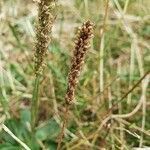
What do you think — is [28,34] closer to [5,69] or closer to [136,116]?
[5,69]

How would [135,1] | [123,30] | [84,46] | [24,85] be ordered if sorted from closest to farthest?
1. [84,46]
2. [24,85]
3. [123,30]
4. [135,1]

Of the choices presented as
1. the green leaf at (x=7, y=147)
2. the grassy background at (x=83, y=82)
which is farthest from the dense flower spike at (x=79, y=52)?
the green leaf at (x=7, y=147)

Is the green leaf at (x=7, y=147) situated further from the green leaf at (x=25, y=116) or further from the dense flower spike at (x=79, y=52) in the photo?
the dense flower spike at (x=79, y=52)

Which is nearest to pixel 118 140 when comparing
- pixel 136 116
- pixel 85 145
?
pixel 85 145

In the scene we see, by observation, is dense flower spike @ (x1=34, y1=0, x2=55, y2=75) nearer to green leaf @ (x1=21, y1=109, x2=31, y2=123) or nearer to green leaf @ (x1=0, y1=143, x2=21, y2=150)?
green leaf @ (x1=0, y1=143, x2=21, y2=150)

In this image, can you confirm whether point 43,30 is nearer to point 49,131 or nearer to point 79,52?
point 79,52

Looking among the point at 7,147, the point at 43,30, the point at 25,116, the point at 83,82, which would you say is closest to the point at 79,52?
the point at 43,30

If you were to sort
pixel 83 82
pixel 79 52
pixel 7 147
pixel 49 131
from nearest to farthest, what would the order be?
pixel 79 52 → pixel 7 147 → pixel 49 131 → pixel 83 82
